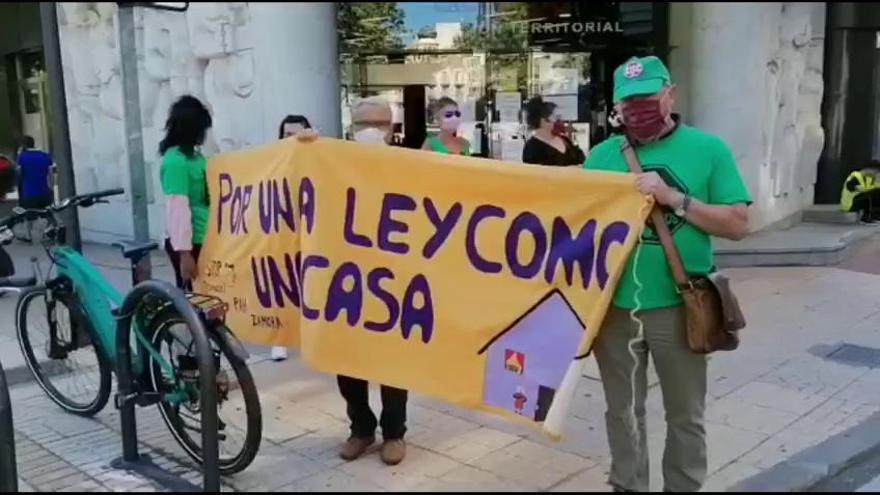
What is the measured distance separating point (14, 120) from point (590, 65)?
9381mm

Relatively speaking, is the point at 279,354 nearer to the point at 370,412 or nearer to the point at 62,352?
the point at 62,352

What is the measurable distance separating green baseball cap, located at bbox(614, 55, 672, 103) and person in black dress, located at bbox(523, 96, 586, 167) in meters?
3.34

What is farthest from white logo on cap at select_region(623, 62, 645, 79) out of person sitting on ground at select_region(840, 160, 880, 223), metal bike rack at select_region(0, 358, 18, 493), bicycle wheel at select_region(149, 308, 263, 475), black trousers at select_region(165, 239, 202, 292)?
person sitting on ground at select_region(840, 160, 880, 223)

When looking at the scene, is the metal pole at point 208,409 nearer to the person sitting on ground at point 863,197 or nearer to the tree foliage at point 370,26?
the tree foliage at point 370,26

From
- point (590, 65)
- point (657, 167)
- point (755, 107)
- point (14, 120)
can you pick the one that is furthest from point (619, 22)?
point (14, 120)

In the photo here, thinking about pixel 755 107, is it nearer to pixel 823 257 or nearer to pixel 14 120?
pixel 823 257

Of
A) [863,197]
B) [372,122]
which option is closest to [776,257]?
[863,197]

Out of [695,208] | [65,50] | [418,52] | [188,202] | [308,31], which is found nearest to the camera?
[695,208]

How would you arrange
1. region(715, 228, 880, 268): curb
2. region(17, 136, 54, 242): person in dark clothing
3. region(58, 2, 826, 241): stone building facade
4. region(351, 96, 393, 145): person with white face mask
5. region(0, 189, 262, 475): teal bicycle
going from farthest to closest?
region(17, 136, 54, 242): person in dark clothing < region(715, 228, 880, 268): curb < region(58, 2, 826, 241): stone building facade < region(351, 96, 393, 145): person with white face mask < region(0, 189, 262, 475): teal bicycle

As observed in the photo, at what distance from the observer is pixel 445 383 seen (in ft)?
11.6

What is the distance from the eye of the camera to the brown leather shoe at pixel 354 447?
404 cm

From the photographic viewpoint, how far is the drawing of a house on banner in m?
3.16

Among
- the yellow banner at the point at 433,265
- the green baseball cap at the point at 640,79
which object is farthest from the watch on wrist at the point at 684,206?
the green baseball cap at the point at 640,79

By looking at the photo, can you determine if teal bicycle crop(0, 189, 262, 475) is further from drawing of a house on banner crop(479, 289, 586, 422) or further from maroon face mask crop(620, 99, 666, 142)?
maroon face mask crop(620, 99, 666, 142)
